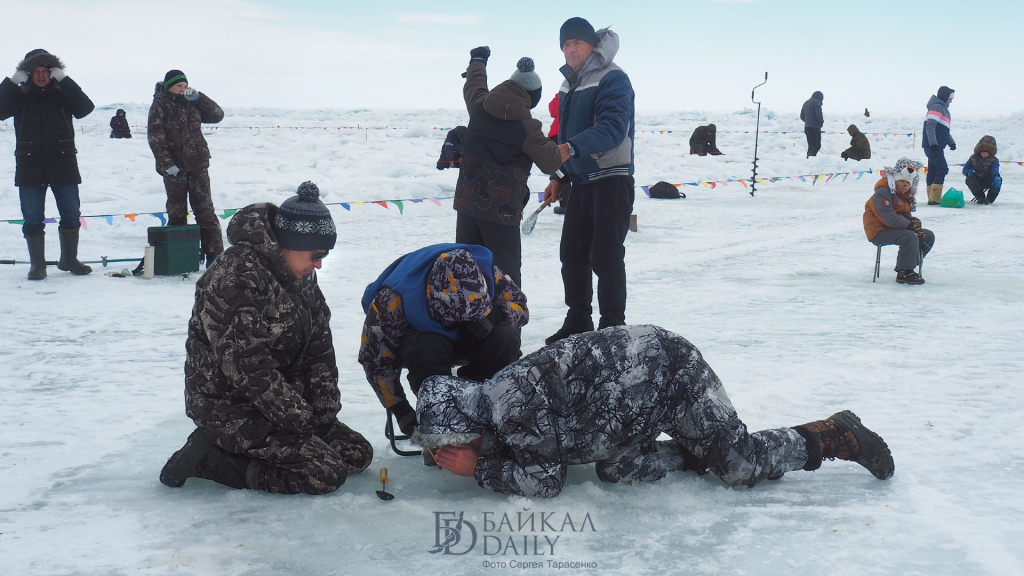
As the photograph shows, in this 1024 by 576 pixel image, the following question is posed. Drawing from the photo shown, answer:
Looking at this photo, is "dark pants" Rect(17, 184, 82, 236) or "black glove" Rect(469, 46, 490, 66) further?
"dark pants" Rect(17, 184, 82, 236)

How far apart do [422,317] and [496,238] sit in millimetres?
1536

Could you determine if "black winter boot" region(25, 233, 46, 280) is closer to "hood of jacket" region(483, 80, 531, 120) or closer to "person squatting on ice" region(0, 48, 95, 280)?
"person squatting on ice" region(0, 48, 95, 280)

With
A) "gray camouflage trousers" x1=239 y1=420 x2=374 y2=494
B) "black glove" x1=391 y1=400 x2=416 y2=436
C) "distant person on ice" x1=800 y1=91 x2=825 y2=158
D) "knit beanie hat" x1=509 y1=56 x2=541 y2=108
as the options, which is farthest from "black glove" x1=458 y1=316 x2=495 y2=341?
"distant person on ice" x1=800 y1=91 x2=825 y2=158

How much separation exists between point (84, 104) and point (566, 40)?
4116 millimetres

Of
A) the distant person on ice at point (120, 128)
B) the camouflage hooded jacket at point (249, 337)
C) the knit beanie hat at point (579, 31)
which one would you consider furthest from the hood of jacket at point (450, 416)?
the distant person on ice at point (120, 128)

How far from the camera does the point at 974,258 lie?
7.65 metres

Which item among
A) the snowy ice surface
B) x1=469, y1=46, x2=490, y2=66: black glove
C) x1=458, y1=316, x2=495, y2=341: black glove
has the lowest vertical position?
the snowy ice surface

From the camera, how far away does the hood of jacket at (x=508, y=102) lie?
4.16 m

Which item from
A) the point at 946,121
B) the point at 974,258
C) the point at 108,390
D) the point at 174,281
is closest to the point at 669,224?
the point at 974,258

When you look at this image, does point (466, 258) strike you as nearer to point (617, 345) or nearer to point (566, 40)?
point (617, 345)

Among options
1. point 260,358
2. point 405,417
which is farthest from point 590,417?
point 260,358

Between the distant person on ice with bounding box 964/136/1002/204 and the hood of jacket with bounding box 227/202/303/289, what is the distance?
38.9 ft

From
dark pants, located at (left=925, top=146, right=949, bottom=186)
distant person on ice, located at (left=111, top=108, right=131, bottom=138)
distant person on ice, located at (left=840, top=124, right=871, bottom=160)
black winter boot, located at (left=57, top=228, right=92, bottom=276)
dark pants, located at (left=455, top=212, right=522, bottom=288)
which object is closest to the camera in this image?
dark pants, located at (left=455, top=212, right=522, bottom=288)

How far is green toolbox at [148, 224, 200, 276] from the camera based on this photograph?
6625mm
